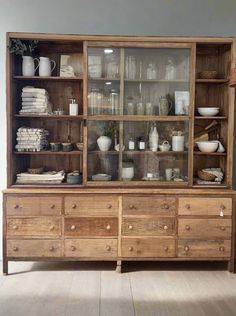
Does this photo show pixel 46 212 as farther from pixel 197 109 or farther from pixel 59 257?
pixel 197 109

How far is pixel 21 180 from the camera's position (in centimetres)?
345

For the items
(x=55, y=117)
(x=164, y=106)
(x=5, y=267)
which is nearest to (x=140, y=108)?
(x=164, y=106)

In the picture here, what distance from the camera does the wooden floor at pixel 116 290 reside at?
271 centimetres

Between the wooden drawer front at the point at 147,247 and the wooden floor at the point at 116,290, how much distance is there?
0.19m

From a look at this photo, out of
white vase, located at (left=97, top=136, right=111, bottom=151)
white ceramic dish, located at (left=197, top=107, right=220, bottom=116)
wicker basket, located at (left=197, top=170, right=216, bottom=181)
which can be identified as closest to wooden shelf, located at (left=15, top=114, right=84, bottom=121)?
white vase, located at (left=97, top=136, right=111, bottom=151)

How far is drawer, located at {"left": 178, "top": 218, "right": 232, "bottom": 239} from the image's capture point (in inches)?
131

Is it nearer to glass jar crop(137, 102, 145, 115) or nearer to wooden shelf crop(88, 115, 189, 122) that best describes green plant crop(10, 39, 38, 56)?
wooden shelf crop(88, 115, 189, 122)

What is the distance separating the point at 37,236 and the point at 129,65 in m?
1.73

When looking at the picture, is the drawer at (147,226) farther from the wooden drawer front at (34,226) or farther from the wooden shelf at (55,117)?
the wooden shelf at (55,117)

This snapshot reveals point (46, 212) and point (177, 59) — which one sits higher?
point (177, 59)

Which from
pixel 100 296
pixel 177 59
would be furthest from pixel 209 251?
pixel 177 59

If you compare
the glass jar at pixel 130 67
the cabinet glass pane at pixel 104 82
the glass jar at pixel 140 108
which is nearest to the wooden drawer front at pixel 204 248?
the glass jar at pixel 140 108

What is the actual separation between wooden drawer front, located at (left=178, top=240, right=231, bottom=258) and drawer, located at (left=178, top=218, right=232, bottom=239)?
0.18 ft

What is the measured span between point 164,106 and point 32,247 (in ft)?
5.68
